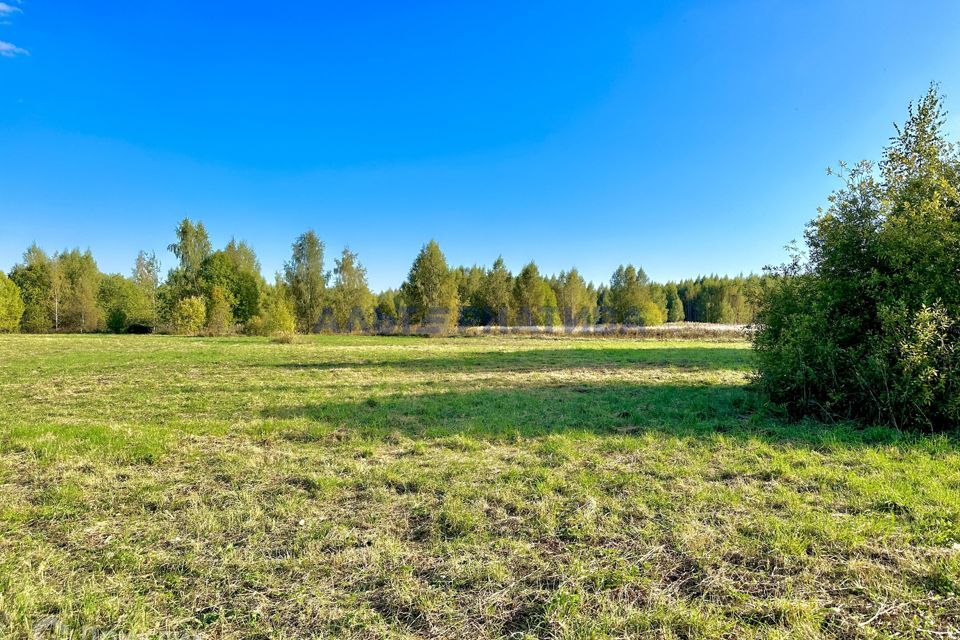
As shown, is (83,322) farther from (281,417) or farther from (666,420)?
(666,420)

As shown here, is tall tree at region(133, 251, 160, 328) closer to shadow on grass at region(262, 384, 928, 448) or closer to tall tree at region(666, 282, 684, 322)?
shadow on grass at region(262, 384, 928, 448)

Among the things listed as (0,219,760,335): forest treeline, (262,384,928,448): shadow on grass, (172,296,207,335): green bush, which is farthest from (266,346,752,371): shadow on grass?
(172,296,207,335): green bush

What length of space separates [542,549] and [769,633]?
5.05 ft

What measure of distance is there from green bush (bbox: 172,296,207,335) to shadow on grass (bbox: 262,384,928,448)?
134ft

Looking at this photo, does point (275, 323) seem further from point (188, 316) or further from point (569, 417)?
point (569, 417)

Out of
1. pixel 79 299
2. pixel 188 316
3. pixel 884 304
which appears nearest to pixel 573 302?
pixel 188 316

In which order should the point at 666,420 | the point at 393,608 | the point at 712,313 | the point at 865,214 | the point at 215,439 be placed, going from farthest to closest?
the point at 712,313 < the point at 865,214 < the point at 666,420 < the point at 215,439 < the point at 393,608

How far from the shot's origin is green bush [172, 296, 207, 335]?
41250mm

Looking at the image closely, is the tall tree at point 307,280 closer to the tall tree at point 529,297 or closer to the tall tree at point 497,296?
the tall tree at point 497,296

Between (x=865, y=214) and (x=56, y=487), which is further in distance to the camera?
(x=865, y=214)

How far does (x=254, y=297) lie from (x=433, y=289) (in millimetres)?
22802

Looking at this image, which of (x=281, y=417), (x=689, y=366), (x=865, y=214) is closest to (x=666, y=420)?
(x=865, y=214)

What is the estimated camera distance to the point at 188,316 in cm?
4131

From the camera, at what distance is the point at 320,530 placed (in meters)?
3.74
